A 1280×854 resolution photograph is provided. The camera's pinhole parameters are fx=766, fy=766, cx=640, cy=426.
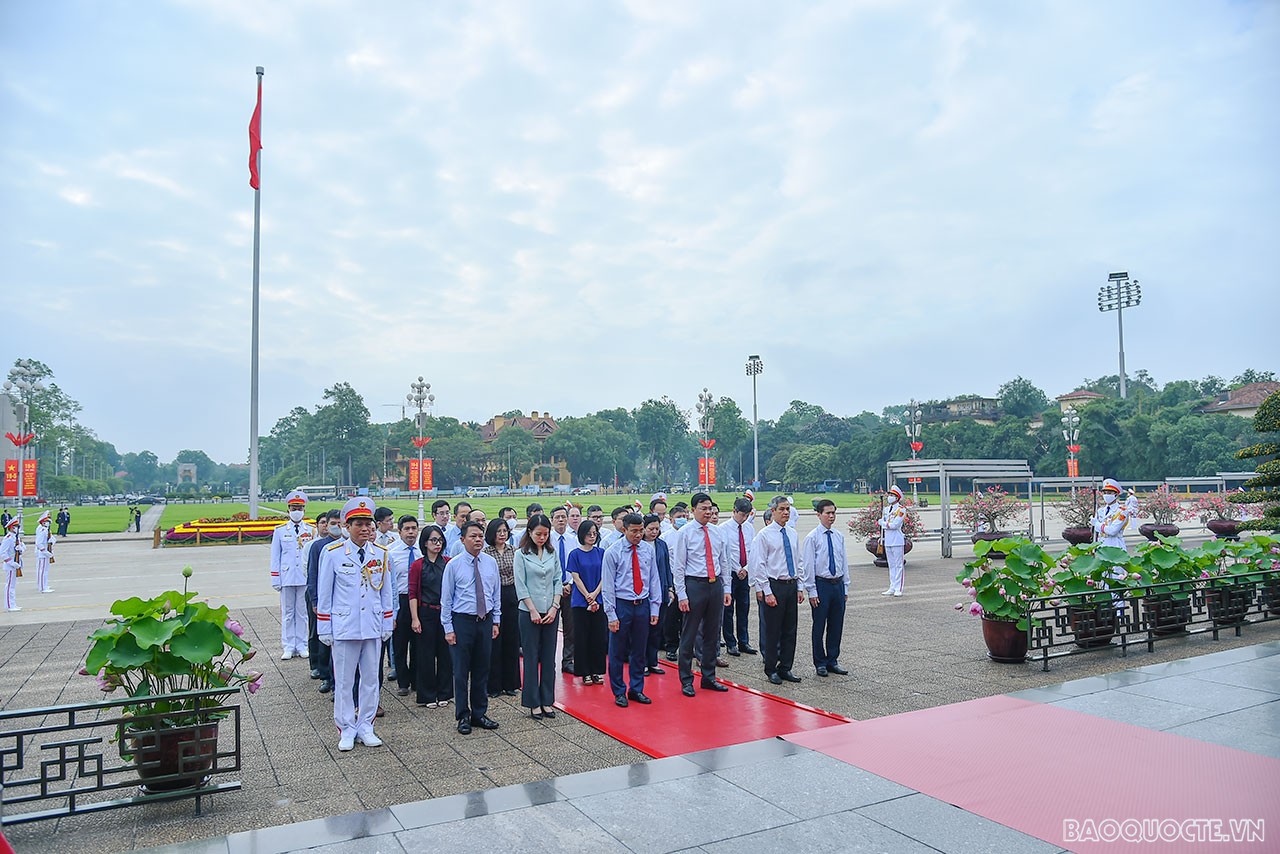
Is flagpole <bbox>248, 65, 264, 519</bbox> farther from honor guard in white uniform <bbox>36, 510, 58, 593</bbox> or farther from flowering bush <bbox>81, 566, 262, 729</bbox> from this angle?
flowering bush <bbox>81, 566, 262, 729</bbox>

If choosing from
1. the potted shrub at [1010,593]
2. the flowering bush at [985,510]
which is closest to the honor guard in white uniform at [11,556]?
the potted shrub at [1010,593]

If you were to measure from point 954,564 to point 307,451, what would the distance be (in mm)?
99452

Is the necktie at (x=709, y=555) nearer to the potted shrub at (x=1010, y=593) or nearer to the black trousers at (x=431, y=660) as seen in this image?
the black trousers at (x=431, y=660)

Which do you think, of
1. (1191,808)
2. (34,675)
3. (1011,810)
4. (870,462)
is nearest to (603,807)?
(1011,810)

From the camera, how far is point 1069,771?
5.20 meters

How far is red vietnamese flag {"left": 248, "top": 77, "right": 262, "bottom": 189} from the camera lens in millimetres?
25781

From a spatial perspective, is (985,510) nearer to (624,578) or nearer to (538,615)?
(624,578)

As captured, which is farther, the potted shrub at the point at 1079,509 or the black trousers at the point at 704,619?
the potted shrub at the point at 1079,509

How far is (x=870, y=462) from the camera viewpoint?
80438mm

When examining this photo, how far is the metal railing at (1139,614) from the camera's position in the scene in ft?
28.4

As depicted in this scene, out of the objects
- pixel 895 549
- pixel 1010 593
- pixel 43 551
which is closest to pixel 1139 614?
pixel 1010 593

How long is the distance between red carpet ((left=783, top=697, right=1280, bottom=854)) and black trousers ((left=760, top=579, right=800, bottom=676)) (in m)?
1.51

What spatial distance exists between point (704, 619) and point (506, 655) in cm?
206

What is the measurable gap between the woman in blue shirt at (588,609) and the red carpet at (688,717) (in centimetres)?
27
